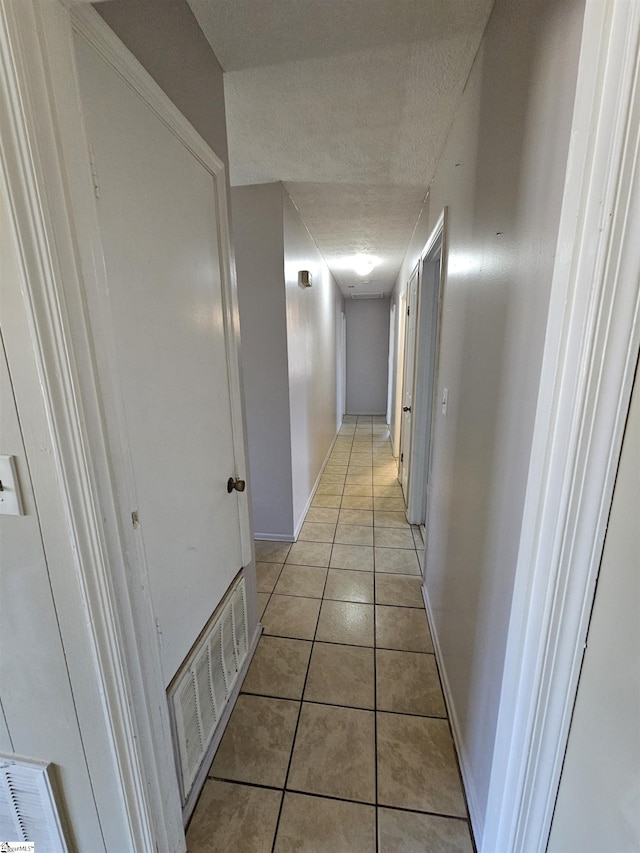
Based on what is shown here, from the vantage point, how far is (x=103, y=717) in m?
0.80

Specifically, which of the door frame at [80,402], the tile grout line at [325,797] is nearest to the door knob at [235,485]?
the door frame at [80,402]

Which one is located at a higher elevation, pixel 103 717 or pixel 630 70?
pixel 630 70

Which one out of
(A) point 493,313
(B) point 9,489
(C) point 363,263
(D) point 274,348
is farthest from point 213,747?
(C) point 363,263

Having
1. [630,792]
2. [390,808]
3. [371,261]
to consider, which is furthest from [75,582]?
[371,261]

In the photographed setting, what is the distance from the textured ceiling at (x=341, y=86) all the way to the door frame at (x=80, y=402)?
0.56 metres

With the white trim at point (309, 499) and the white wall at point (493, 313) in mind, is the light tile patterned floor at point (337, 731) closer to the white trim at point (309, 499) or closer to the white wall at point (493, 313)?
the white wall at point (493, 313)

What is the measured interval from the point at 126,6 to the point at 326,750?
2.25m

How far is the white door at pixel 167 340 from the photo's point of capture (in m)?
0.76

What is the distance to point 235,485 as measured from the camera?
4.60ft

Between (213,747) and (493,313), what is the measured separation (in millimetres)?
1777

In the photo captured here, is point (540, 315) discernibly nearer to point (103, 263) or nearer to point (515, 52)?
point (515, 52)

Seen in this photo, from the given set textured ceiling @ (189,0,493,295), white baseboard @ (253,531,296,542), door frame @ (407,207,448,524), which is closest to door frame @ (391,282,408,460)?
door frame @ (407,207,448,524)

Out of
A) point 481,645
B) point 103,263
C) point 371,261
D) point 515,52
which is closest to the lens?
point 103,263

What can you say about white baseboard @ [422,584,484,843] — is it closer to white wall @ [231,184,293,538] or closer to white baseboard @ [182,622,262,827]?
white baseboard @ [182,622,262,827]
